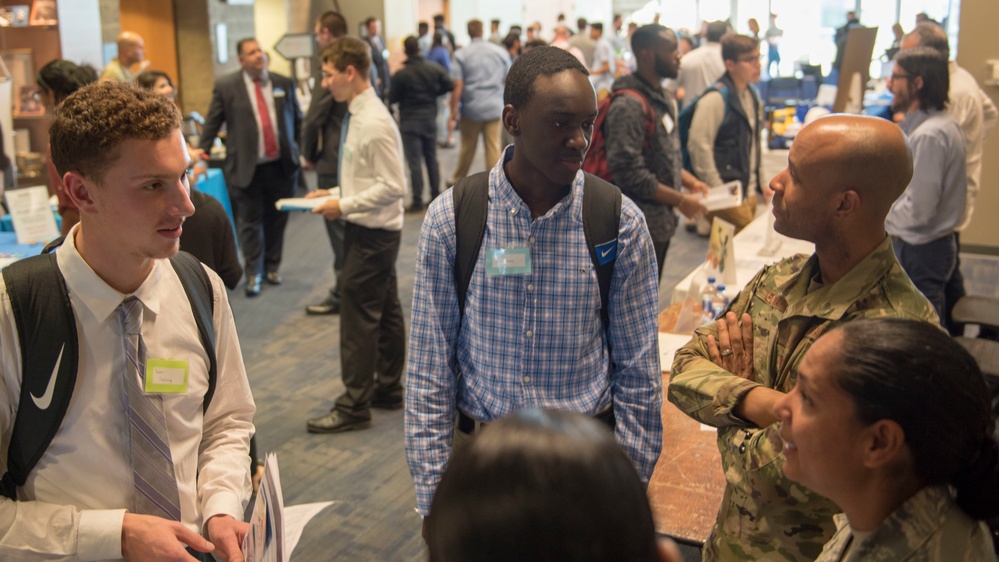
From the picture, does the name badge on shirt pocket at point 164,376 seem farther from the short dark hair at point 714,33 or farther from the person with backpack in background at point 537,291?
the short dark hair at point 714,33

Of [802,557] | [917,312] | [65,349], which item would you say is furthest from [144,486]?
[917,312]

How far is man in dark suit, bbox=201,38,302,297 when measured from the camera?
6102 mm

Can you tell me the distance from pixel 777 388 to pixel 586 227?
0.48 metres

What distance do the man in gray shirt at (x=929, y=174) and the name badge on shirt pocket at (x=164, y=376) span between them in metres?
3.37

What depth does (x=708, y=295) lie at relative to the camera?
3365 millimetres

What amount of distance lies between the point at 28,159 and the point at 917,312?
216 inches

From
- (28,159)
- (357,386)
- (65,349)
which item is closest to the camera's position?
(65,349)

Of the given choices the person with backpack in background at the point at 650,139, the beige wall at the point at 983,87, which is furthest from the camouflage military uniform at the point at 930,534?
the beige wall at the point at 983,87

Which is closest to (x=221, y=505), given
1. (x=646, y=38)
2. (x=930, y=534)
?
(x=930, y=534)

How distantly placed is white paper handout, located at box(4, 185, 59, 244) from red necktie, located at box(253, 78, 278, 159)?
2134 millimetres

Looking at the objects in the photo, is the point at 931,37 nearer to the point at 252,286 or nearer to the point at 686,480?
the point at 686,480

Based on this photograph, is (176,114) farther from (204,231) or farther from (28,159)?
(28,159)

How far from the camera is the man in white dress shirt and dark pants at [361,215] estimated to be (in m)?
4.01

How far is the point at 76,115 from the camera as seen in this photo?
1429 mm
